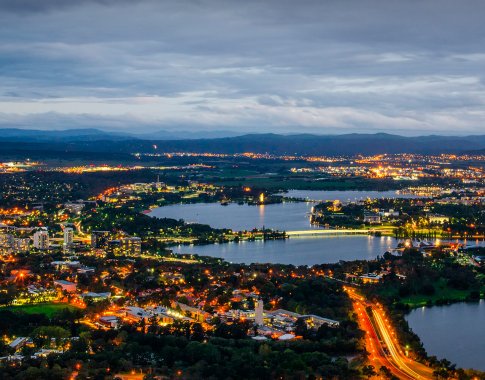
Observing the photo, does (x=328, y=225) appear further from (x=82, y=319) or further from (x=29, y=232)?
(x=82, y=319)

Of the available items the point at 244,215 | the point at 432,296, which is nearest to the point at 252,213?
the point at 244,215

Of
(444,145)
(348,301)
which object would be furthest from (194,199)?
(444,145)

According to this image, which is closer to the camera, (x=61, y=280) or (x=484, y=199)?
(x=61, y=280)

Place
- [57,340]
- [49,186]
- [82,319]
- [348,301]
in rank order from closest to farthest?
[57,340]
[82,319]
[348,301]
[49,186]

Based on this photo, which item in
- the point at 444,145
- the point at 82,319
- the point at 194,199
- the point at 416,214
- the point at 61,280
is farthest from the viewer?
the point at 444,145

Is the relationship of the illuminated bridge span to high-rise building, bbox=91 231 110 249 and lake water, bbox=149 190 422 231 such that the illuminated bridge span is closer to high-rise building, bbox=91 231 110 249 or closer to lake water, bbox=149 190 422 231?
lake water, bbox=149 190 422 231
